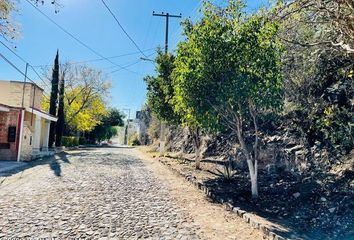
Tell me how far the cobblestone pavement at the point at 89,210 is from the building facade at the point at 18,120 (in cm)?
702

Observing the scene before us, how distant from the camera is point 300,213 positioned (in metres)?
7.19

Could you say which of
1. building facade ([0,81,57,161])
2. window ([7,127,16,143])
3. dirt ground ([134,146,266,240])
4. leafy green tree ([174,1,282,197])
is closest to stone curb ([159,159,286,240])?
dirt ground ([134,146,266,240])

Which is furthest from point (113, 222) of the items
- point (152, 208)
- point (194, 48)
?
point (194, 48)

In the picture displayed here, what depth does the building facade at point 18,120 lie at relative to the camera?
18109 mm

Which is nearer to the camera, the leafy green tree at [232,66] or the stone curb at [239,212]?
the stone curb at [239,212]

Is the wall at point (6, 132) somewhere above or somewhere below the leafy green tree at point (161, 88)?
below

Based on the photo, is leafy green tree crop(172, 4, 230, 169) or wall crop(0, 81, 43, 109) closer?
leafy green tree crop(172, 4, 230, 169)

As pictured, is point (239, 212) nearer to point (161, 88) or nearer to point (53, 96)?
point (161, 88)

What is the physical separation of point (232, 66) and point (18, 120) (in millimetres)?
14242

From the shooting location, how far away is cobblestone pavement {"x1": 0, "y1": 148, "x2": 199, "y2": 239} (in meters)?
5.87

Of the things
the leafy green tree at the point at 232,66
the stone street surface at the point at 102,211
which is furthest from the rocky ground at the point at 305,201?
the stone street surface at the point at 102,211

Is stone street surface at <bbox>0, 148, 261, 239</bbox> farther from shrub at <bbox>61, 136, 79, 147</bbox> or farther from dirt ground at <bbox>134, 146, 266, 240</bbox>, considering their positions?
shrub at <bbox>61, 136, 79, 147</bbox>

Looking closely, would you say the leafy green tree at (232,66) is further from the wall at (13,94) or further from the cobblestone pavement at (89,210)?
the wall at (13,94)

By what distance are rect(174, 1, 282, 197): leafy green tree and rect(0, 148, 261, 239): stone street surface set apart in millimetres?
2686
